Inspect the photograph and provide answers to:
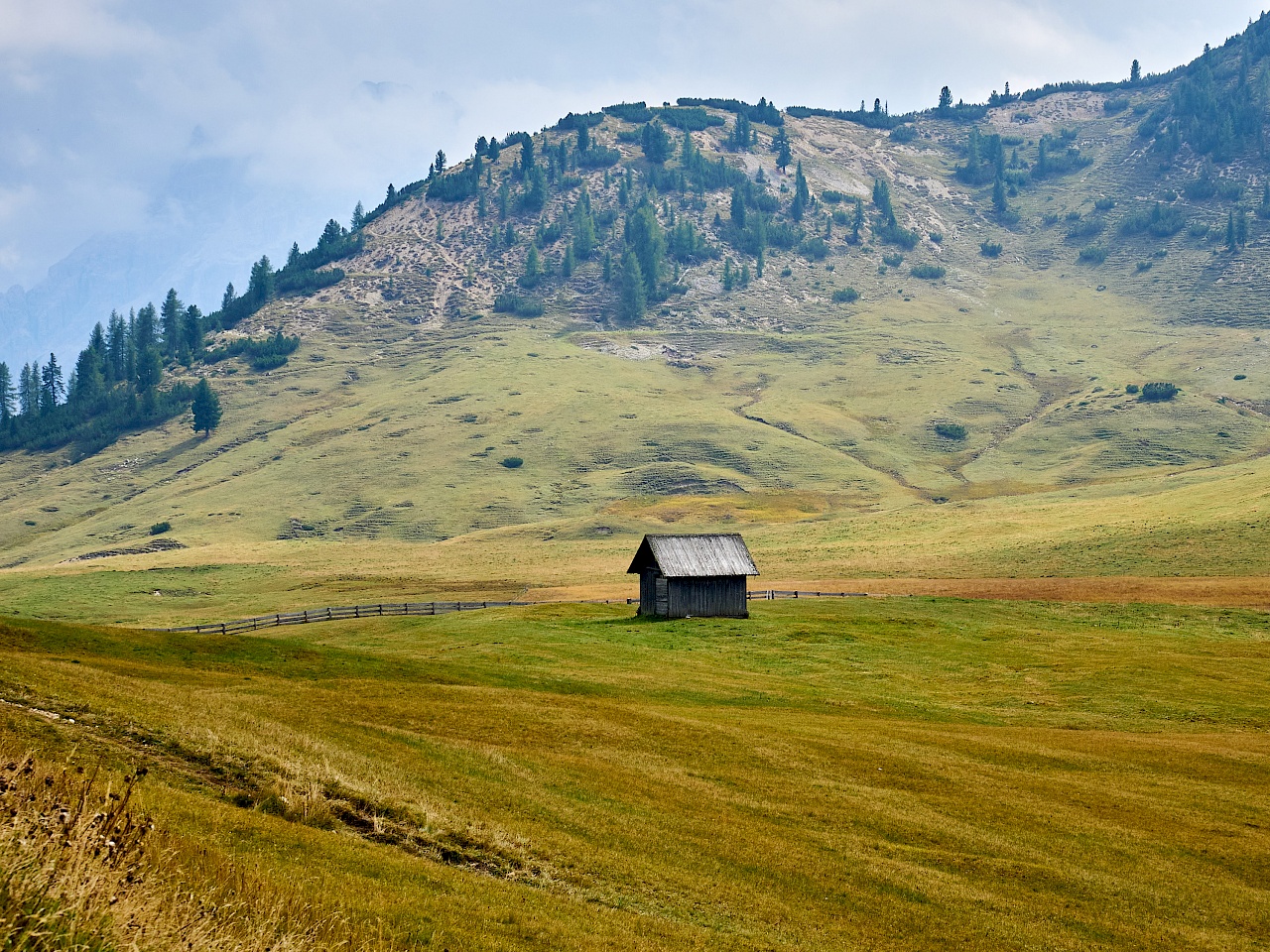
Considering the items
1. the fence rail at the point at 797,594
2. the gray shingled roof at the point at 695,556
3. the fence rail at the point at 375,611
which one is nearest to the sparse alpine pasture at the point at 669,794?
the gray shingled roof at the point at 695,556

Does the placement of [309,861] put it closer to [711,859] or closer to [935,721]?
[711,859]

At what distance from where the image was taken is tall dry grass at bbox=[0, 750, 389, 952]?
376 inches

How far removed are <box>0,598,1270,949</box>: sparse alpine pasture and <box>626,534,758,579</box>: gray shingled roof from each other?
80.2 feet

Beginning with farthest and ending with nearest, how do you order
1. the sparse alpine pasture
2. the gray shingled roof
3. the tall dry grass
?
the gray shingled roof, the sparse alpine pasture, the tall dry grass

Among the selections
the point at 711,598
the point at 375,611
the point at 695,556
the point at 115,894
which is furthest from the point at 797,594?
the point at 115,894

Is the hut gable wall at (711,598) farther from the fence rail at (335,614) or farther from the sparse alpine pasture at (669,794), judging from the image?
the sparse alpine pasture at (669,794)

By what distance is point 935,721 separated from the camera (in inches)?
1839

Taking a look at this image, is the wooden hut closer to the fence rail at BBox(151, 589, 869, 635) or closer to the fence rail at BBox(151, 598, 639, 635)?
the fence rail at BBox(151, 589, 869, 635)

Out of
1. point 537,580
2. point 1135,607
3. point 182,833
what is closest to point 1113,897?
point 182,833

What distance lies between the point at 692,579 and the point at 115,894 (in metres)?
70.2

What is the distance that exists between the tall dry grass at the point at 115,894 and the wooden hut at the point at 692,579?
65.4 metres

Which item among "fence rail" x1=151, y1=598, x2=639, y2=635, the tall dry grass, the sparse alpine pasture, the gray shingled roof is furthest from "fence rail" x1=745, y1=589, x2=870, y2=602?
the tall dry grass

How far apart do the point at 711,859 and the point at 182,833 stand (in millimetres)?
12350

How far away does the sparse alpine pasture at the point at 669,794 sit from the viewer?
62.5ft
